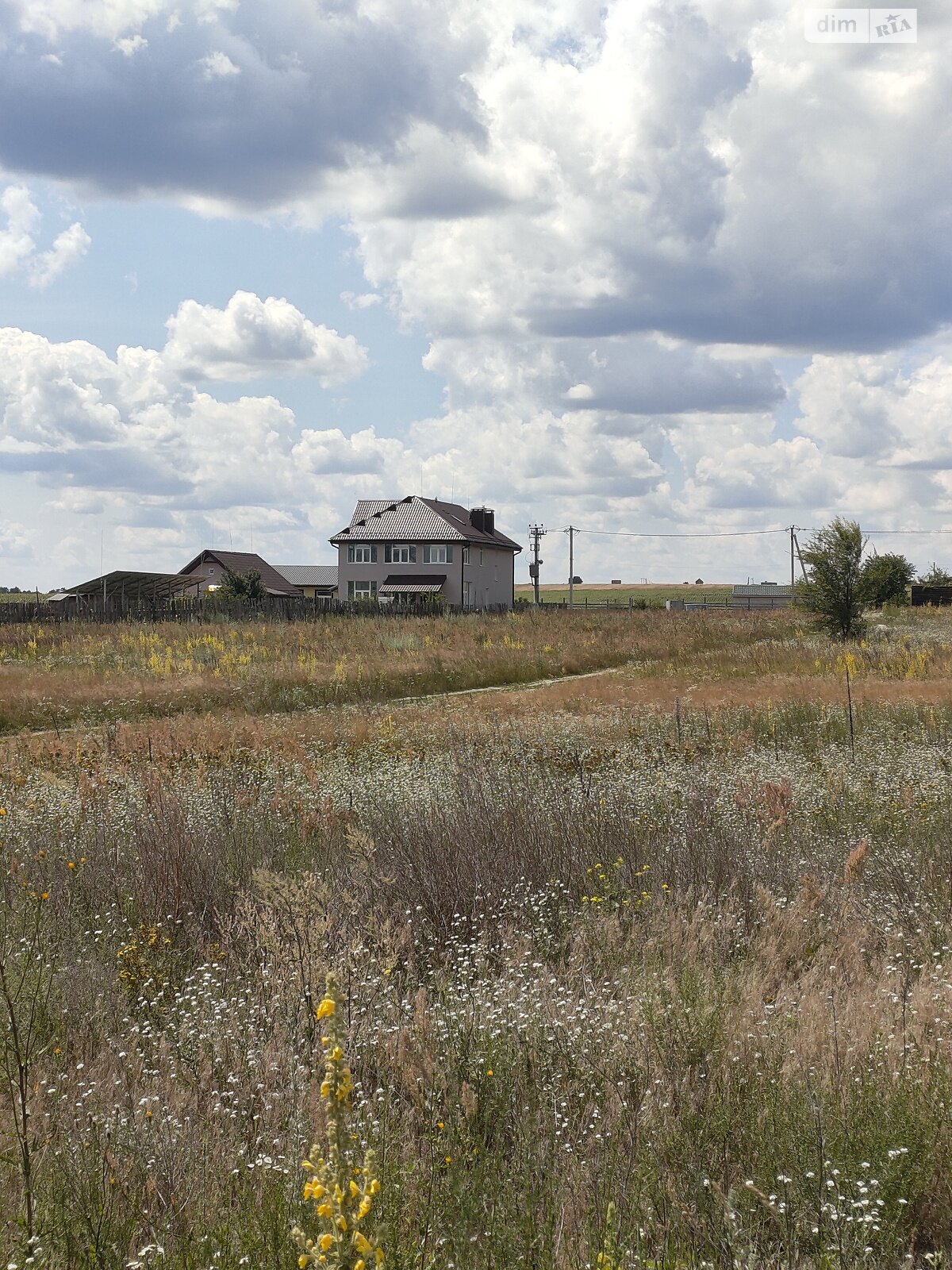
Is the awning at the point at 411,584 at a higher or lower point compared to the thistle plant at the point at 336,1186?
higher

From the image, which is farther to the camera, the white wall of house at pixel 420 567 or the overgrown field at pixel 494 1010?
the white wall of house at pixel 420 567

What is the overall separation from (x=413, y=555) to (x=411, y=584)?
8.78ft

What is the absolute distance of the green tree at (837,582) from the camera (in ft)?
127

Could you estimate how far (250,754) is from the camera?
12516 millimetres

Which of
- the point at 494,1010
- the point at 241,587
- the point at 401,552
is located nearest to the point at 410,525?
the point at 401,552

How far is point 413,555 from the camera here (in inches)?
2945

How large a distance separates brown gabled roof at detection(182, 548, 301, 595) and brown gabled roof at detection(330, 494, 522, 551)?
8.64m

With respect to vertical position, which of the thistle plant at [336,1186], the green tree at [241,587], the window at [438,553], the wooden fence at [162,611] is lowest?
the thistle plant at [336,1186]

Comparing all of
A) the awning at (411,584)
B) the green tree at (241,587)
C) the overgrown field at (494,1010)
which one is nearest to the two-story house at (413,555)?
the awning at (411,584)

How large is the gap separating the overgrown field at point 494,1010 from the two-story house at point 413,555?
206 feet

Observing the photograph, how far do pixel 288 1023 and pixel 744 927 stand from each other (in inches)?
112

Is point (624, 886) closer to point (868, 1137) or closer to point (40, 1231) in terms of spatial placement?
point (868, 1137)

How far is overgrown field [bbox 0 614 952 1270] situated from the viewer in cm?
299

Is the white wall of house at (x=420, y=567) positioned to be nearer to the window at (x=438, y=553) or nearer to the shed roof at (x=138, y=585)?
the window at (x=438, y=553)
